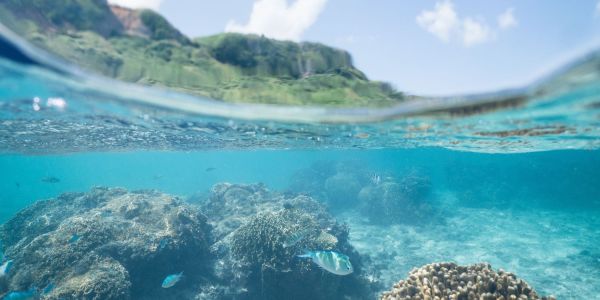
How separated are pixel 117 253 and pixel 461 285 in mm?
11168

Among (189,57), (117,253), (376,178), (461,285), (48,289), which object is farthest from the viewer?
(376,178)

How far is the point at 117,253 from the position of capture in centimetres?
1065

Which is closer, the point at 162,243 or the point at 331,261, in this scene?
the point at 331,261

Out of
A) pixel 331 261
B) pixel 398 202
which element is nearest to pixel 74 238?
pixel 331 261

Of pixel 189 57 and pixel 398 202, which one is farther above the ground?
pixel 189 57

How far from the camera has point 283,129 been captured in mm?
16828

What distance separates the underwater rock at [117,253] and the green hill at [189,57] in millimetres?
6034

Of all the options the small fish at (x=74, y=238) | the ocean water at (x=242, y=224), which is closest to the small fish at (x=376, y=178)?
the ocean water at (x=242, y=224)

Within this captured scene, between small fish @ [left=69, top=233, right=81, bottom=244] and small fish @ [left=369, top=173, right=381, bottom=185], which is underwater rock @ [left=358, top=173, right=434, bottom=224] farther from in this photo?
small fish @ [left=69, top=233, right=81, bottom=244]

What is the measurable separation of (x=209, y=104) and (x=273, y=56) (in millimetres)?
4155

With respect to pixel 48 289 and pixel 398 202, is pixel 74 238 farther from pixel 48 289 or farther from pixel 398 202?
pixel 398 202

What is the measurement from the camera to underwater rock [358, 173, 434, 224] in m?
A: 22.5

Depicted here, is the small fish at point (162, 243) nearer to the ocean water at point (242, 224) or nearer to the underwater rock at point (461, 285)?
the ocean water at point (242, 224)

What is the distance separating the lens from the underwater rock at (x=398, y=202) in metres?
22.5
